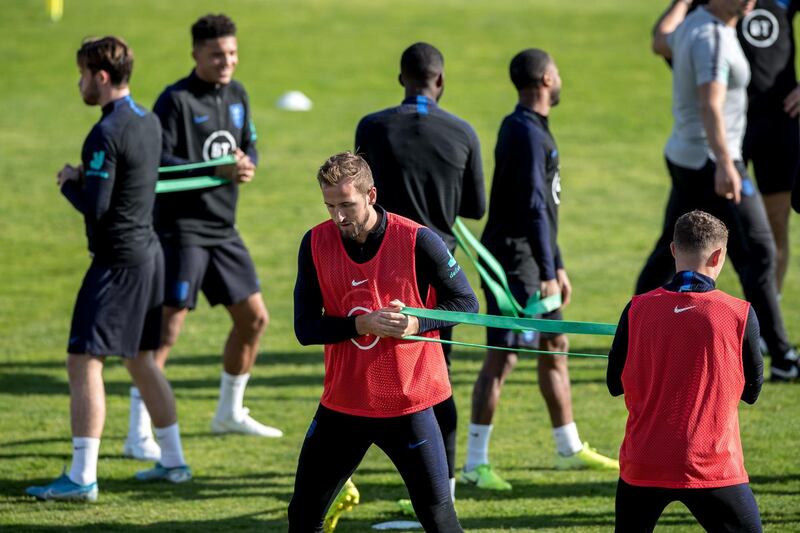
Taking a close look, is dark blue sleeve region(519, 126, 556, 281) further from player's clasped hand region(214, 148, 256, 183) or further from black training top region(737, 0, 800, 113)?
black training top region(737, 0, 800, 113)

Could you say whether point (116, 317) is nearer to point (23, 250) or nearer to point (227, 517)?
point (227, 517)

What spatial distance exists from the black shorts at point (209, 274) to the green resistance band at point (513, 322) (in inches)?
120

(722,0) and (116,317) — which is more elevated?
(722,0)

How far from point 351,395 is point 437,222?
176cm

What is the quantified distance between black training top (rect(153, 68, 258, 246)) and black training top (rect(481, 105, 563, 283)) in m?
1.83

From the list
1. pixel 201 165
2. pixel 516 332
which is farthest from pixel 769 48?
pixel 201 165

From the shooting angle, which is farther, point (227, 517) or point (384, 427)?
point (227, 517)

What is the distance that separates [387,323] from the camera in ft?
16.0

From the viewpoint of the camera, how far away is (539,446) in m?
7.93

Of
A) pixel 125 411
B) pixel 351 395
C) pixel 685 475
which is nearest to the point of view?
pixel 685 475

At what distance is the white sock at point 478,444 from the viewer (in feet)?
23.7

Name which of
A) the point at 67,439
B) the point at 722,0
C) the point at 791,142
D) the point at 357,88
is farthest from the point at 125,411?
the point at 357,88

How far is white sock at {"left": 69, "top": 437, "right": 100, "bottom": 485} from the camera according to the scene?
681cm

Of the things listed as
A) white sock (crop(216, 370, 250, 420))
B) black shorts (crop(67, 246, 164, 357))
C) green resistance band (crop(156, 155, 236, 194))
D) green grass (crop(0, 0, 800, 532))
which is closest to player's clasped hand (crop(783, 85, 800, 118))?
green grass (crop(0, 0, 800, 532))
